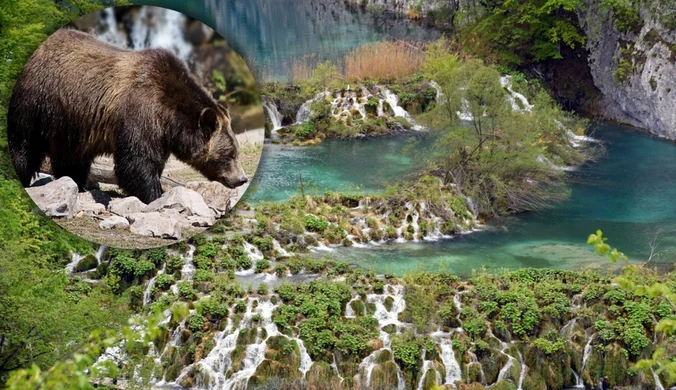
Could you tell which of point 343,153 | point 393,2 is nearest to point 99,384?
point 343,153

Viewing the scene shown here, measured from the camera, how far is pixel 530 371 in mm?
13312

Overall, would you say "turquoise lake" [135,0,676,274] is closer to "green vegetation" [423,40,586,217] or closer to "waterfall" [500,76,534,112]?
"green vegetation" [423,40,586,217]

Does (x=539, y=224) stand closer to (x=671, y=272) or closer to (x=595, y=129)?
(x=671, y=272)

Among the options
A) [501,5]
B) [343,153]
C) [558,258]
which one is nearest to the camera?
[558,258]

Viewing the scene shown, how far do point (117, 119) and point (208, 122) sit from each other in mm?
744

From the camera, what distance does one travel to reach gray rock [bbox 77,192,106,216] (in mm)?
6383

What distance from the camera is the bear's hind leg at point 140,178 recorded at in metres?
6.62

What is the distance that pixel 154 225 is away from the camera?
21.4ft

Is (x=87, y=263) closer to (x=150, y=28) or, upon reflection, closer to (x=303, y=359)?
(x=303, y=359)

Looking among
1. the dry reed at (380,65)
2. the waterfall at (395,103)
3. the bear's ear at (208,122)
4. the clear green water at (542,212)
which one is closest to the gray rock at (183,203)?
the bear's ear at (208,122)

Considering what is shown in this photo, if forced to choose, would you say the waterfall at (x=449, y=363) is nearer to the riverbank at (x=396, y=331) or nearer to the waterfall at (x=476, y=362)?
the riverbank at (x=396, y=331)

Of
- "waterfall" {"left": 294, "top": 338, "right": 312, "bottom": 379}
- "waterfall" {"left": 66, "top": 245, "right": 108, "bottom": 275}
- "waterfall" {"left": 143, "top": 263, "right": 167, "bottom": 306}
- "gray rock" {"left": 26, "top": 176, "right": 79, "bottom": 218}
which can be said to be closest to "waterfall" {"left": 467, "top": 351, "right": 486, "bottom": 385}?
"waterfall" {"left": 294, "top": 338, "right": 312, "bottom": 379}

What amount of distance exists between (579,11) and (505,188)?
11958 millimetres

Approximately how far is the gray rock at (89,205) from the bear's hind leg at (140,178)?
0.26 meters
